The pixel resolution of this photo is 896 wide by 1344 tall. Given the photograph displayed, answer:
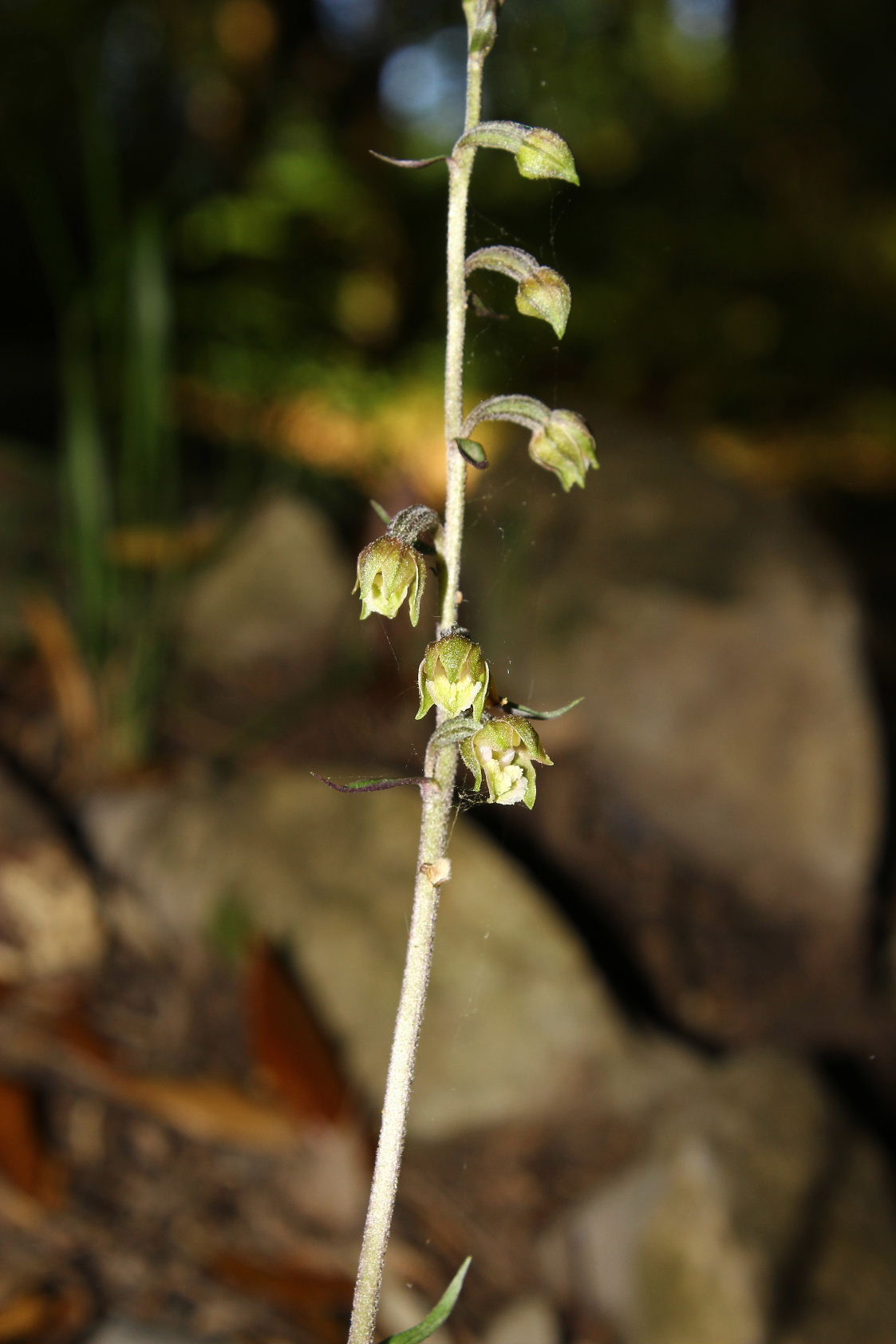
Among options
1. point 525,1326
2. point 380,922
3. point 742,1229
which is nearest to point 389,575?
point 742,1229

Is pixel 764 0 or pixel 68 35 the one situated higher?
pixel 764 0

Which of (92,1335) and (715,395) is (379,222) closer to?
(715,395)

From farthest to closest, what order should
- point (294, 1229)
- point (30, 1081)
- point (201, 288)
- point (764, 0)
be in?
point (764, 0), point (201, 288), point (30, 1081), point (294, 1229)

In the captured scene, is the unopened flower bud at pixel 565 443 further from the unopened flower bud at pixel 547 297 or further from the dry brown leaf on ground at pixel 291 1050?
the dry brown leaf on ground at pixel 291 1050

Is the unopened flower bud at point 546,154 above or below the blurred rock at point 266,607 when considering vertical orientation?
below

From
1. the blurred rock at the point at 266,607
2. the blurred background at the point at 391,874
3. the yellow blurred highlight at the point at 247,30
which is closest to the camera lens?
the blurred background at the point at 391,874

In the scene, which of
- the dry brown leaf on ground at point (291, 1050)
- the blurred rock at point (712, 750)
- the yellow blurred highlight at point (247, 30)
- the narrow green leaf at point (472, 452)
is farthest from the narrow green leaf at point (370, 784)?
the yellow blurred highlight at point (247, 30)

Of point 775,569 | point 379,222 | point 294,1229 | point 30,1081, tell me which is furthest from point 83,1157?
point 379,222
